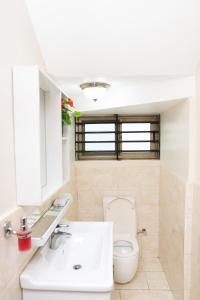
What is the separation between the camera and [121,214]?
277 cm

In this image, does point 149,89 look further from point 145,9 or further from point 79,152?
point 79,152

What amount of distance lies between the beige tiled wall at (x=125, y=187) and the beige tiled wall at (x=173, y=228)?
0.50 feet

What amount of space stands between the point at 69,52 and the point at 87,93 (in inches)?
16.4

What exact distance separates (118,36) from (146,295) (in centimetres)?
244

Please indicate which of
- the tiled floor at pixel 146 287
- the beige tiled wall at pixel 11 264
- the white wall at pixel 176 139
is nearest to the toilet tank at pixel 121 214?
the tiled floor at pixel 146 287

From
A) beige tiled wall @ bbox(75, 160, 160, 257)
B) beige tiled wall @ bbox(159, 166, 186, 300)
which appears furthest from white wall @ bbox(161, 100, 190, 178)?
beige tiled wall @ bbox(75, 160, 160, 257)

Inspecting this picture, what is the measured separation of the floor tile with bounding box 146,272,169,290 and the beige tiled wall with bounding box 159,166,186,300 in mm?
84

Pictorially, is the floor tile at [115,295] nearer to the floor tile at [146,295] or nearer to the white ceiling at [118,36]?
the floor tile at [146,295]

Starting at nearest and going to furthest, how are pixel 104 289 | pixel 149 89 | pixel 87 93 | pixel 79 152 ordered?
pixel 104 289 → pixel 87 93 → pixel 149 89 → pixel 79 152

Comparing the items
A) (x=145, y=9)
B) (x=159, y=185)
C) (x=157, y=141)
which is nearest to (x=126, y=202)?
(x=159, y=185)

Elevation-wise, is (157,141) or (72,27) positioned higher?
(72,27)

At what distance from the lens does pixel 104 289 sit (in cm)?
108

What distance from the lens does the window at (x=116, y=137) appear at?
2.95 meters

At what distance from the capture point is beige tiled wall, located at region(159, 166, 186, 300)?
1911mm
